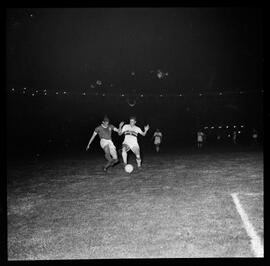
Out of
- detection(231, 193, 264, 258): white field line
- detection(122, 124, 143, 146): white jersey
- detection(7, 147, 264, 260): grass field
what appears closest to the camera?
detection(231, 193, 264, 258): white field line

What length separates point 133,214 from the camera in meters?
6.16

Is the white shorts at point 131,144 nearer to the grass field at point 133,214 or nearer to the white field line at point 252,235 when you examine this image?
the grass field at point 133,214

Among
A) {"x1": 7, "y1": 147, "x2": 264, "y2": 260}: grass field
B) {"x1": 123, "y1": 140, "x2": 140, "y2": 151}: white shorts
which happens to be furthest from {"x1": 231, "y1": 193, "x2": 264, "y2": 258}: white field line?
{"x1": 123, "y1": 140, "x2": 140, "y2": 151}: white shorts

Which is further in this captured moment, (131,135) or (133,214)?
(131,135)

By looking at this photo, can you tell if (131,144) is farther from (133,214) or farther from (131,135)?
(133,214)

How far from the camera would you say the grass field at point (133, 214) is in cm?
473

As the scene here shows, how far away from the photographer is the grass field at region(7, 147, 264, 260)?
473 cm

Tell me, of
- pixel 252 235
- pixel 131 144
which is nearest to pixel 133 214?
pixel 252 235

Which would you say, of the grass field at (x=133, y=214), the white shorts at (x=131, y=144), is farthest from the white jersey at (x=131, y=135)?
the grass field at (x=133, y=214)

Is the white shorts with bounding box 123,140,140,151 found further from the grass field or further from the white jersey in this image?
the grass field
